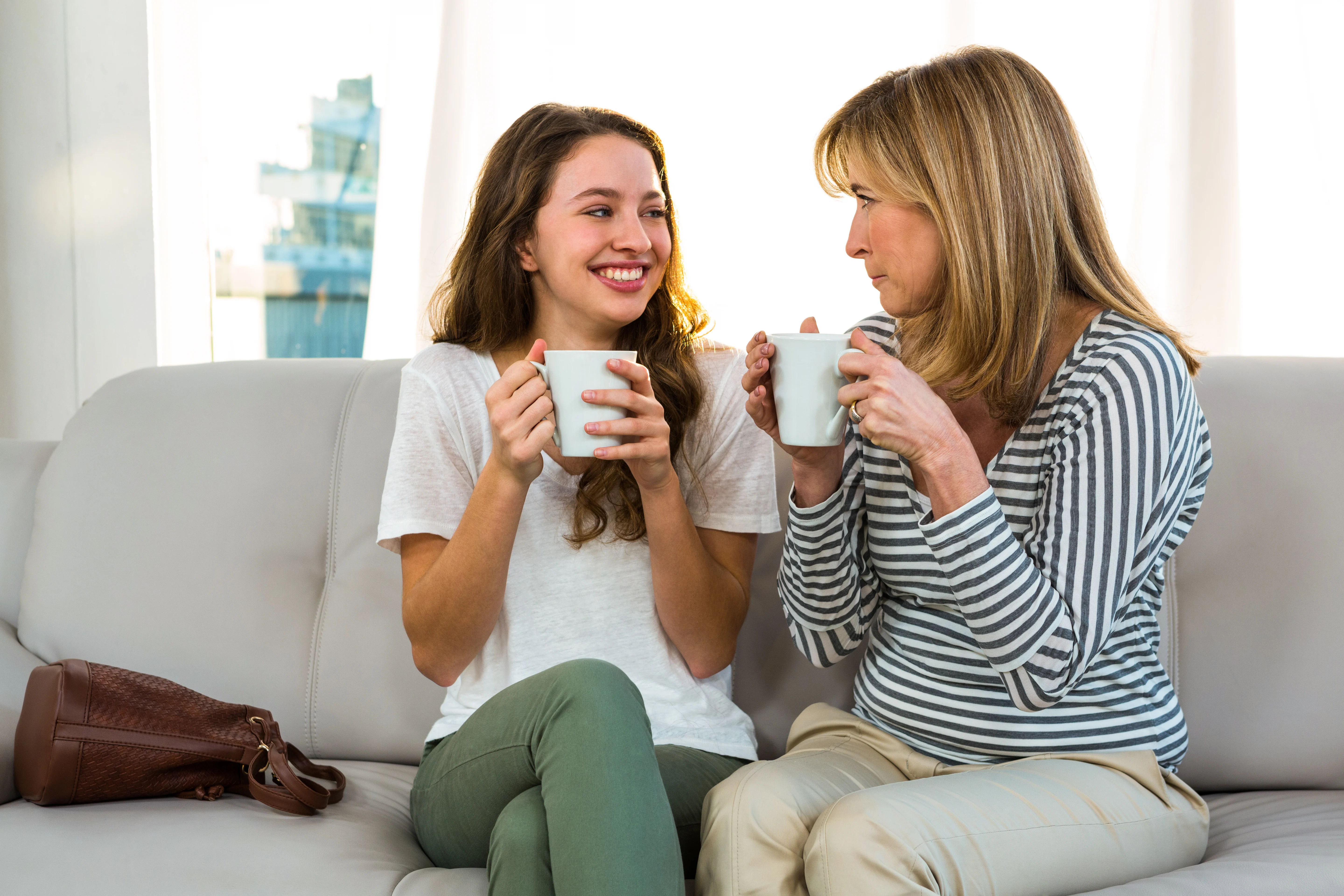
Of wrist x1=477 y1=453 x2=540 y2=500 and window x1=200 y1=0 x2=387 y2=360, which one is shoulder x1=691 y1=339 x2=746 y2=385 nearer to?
wrist x1=477 y1=453 x2=540 y2=500

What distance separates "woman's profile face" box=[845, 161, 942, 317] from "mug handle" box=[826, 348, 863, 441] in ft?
0.55

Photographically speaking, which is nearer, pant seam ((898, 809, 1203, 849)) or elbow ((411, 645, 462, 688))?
pant seam ((898, 809, 1203, 849))

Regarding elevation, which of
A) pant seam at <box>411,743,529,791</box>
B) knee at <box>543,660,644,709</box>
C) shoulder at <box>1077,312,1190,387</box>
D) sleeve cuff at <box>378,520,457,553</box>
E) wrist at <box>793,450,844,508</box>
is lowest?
pant seam at <box>411,743,529,791</box>

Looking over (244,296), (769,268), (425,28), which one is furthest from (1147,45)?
(244,296)

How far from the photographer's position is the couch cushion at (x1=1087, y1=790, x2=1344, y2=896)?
1013mm

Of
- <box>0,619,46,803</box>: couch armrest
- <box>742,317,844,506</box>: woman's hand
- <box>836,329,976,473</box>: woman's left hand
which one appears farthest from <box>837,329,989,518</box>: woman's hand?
<box>0,619,46,803</box>: couch armrest

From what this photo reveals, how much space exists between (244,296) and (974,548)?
6.77 ft

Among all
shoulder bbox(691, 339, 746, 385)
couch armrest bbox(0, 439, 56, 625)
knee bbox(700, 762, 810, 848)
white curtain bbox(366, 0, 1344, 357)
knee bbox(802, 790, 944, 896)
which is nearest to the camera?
knee bbox(802, 790, 944, 896)

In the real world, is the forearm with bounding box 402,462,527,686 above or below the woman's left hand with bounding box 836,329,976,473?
below

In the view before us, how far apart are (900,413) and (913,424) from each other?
2cm

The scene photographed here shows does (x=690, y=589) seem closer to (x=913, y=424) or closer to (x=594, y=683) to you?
(x=594, y=683)

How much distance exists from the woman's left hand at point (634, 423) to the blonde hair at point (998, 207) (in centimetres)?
31

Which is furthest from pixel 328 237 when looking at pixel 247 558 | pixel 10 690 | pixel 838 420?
pixel 838 420

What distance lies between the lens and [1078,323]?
113 centimetres
